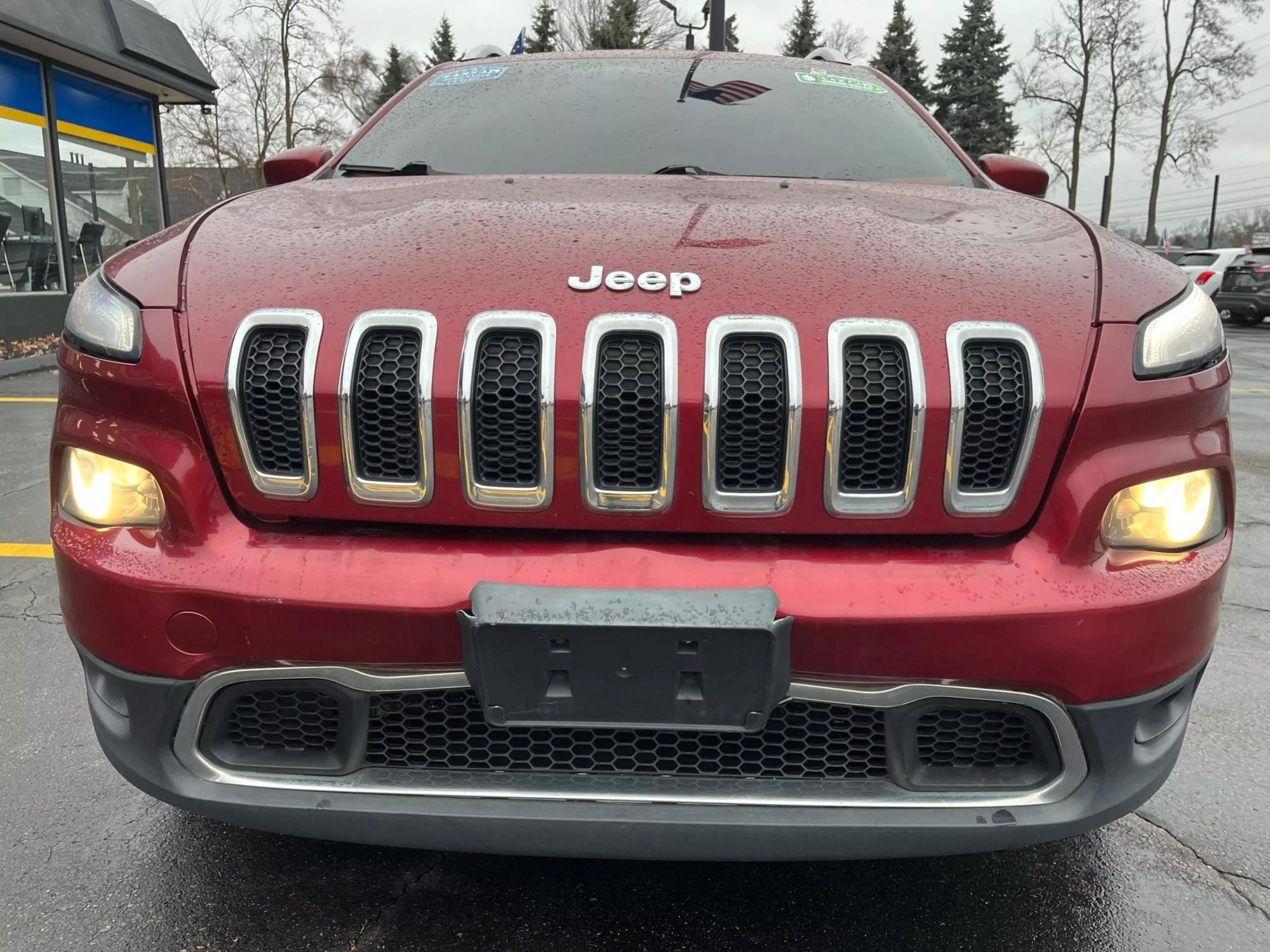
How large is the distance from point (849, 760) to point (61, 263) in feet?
43.1

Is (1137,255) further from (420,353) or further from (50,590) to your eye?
(50,590)

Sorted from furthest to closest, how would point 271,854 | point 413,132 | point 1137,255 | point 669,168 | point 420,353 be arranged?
point 413,132
point 669,168
point 271,854
point 1137,255
point 420,353

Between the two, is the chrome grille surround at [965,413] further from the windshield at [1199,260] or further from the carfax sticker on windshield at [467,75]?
the windshield at [1199,260]

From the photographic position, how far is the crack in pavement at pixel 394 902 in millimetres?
1680

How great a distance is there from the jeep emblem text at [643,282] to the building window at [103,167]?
506 inches

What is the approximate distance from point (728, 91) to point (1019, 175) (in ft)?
2.79

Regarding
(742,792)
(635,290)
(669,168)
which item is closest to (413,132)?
(669,168)

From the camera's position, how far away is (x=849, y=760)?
145 centimetres

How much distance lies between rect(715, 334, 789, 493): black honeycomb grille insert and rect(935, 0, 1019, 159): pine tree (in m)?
43.7

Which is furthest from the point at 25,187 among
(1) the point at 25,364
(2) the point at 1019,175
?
(2) the point at 1019,175

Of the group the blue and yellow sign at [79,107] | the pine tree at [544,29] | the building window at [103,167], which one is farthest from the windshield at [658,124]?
the pine tree at [544,29]

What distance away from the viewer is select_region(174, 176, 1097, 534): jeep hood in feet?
4.54

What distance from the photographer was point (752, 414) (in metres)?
1.38

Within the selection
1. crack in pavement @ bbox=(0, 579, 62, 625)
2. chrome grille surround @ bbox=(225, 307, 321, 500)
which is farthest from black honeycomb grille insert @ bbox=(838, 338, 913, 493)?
crack in pavement @ bbox=(0, 579, 62, 625)
